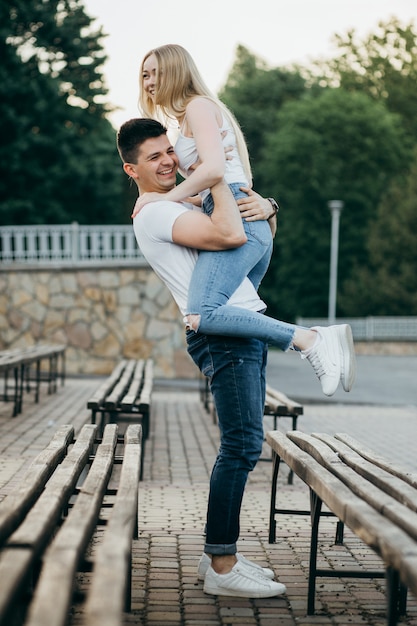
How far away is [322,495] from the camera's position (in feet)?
10.1

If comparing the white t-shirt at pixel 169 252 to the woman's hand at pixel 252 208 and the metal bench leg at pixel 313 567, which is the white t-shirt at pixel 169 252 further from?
the metal bench leg at pixel 313 567

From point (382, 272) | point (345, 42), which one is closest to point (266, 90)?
point (345, 42)

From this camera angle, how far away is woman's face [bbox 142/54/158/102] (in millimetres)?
3496

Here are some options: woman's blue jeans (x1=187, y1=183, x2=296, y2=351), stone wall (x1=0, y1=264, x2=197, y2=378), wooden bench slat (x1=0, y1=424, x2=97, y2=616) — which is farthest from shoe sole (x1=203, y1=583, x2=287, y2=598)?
stone wall (x1=0, y1=264, x2=197, y2=378)

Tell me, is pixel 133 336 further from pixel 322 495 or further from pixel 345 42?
pixel 345 42

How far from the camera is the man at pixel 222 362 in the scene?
3.38m

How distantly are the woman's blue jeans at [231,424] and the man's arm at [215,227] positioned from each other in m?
0.36

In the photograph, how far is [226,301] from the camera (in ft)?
11.1

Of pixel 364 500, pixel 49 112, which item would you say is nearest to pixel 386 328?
pixel 49 112

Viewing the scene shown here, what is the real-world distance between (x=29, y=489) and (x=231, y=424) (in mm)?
870

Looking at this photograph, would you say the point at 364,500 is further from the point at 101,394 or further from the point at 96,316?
the point at 96,316

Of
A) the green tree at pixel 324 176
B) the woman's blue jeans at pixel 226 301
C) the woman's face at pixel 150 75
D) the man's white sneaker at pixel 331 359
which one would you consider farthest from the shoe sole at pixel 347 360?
the green tree at pixel 324 176

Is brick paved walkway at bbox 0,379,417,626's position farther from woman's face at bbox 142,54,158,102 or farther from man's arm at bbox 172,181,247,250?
woman's face at bbox 142,54,158,102

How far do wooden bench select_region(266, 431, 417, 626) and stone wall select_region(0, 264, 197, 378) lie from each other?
12.5 m
